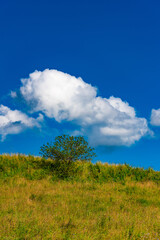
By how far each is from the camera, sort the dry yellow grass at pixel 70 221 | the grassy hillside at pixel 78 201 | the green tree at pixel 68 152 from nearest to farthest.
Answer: the dry yellow grass at pixel 70 221, the grassy hillside at pixel 78 201, the green tree at pixel 68 152

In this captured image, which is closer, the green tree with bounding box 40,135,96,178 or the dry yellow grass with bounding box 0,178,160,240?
the dry yellow grass with bounding box 0,178,160,240

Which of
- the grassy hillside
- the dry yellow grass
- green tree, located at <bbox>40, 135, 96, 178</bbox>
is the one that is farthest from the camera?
green tree, located at <bbox>40, 135, 96, 178</bbox>

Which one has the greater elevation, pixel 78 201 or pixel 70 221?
pixel 78 201

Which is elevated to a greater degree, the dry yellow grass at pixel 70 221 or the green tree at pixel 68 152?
the green tree at pixel 68 152

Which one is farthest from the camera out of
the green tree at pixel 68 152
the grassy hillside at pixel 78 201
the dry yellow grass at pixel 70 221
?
the green tree at pixel 68 152

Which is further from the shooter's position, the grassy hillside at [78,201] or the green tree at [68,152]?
the green tree at [68,152]

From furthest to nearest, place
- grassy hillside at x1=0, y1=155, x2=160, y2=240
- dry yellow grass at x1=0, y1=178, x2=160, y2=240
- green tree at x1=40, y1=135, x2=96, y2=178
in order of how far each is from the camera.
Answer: green tree at x1=40, y1=135, x2=96, y2=178, grassy hillside at x1=0, y1=155, x2=160, y2=240, dry yellow grass at x1=0, y1=178, x2=160, y2=240

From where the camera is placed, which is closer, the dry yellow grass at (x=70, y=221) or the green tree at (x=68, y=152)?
the dry yellow grass at (x=70, y=221)

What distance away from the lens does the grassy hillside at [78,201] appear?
6727 mm

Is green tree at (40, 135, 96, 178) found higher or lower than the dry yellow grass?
higher

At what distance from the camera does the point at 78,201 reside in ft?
38.1

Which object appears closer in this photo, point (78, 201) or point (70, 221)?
point (70, 221)

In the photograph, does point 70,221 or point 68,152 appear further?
point 68,152

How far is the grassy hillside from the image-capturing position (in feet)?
22.1
